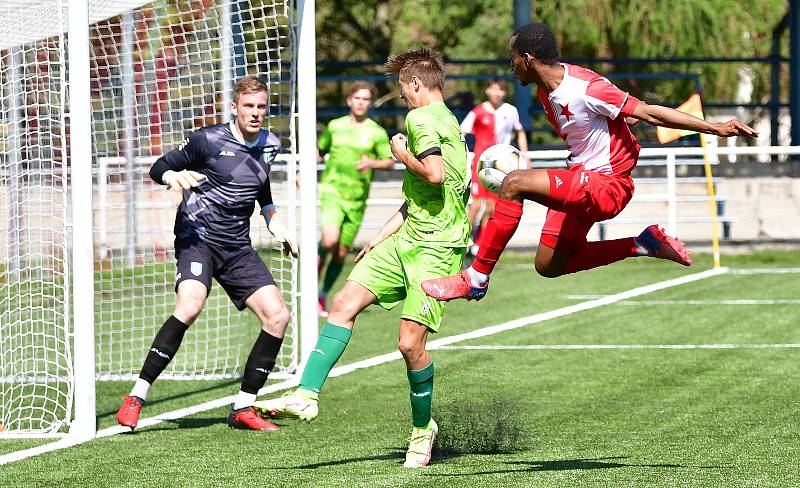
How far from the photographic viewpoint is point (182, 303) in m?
8.63

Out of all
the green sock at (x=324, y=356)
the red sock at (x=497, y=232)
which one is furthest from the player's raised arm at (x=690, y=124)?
the green sock at (x=324, y=356)

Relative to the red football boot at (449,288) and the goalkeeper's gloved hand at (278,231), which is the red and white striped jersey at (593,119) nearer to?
the red football boot at (449,288)

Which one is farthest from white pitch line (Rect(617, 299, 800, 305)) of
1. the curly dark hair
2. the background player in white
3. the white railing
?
the curly dark hair

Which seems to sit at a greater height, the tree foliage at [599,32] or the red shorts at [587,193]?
the tree foliage at [599,32]

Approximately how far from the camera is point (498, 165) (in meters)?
7.84

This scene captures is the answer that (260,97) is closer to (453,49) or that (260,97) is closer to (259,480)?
(259,480)

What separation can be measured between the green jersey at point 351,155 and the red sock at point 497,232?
6.75 meters

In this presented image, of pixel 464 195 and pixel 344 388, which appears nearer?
pixel 464 195

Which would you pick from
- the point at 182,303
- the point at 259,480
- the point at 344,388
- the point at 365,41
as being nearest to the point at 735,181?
the point at 365,41

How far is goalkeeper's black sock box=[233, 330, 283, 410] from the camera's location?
879cm

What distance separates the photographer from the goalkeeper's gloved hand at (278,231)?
28.8 ft

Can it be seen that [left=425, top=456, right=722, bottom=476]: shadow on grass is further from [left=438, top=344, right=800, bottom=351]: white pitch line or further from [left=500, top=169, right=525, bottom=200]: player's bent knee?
[left=438, top=344, right=800, bottom=351]: white pitch line

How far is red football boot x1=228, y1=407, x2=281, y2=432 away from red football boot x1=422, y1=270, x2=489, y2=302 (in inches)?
78.0

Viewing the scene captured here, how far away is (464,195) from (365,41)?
2310cm
